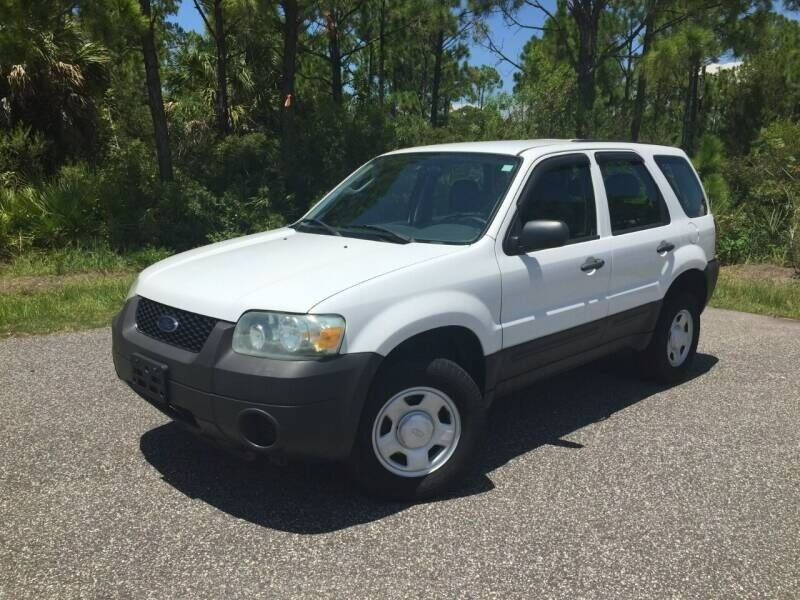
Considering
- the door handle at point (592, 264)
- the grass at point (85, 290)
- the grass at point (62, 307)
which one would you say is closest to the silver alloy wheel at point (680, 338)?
the door handle at point (592, 264)

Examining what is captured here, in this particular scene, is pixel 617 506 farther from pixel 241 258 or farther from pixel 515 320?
pixel 241 258

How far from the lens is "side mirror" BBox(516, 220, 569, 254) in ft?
13.2

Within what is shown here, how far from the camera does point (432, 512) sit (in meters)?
3.70

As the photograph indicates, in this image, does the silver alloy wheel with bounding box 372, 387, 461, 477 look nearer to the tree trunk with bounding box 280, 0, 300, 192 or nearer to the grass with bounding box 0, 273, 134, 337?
the grass with bounding box 0, 273, 134, 337

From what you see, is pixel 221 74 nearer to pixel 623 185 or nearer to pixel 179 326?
pixel 623 185

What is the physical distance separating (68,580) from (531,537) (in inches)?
79.9

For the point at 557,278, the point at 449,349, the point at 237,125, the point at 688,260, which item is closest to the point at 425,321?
the point at 449,349

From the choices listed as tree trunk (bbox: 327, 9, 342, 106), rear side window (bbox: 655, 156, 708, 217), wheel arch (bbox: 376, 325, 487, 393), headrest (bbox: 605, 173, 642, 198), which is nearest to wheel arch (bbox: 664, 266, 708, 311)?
rear side window (bbox: 655, 156, 708, 217)

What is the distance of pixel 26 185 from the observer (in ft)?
40.9

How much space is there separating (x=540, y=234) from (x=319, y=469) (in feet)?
5.91

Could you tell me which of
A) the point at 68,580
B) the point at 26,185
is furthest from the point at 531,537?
the point at 26,185

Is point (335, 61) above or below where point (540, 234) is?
above

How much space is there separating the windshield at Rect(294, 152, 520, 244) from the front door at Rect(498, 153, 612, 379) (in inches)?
8.7

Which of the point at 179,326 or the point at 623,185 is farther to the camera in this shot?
the point at 623,185
